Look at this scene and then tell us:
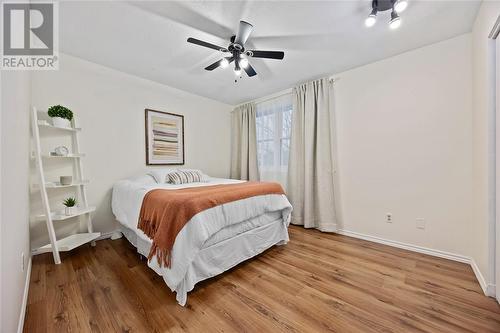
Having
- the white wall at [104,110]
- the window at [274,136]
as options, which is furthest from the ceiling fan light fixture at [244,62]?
the white wall at [104,110]

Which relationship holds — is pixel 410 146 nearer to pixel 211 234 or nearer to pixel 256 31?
pixel 256 31

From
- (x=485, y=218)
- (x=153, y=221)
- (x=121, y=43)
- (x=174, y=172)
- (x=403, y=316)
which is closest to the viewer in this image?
(x=403, y=316)

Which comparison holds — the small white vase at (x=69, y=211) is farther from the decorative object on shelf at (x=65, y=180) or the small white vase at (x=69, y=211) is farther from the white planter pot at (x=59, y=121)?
the white planter pot at (x=59, y=121)

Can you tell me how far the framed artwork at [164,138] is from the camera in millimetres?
3145

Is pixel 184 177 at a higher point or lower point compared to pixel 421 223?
higher

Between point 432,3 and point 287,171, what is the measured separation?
2.60m

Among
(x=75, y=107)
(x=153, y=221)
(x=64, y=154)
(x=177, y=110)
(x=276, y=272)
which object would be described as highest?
(x=177, y=110)

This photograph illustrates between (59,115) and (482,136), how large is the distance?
4283 mm

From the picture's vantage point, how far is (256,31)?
6.51 feet

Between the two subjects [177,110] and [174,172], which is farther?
[177,110]

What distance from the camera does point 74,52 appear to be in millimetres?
2342

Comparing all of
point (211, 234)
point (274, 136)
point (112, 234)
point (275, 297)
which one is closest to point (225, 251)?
point (211, 234)

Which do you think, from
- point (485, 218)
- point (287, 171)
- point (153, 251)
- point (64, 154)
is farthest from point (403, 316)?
point (64, 154)

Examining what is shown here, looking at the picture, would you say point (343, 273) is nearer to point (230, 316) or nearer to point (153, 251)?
point (230, 316)
